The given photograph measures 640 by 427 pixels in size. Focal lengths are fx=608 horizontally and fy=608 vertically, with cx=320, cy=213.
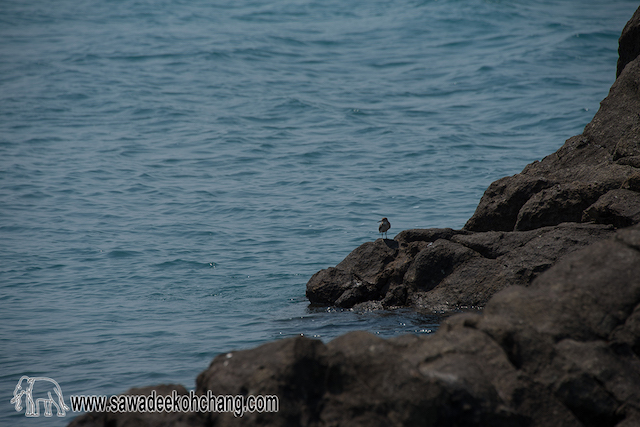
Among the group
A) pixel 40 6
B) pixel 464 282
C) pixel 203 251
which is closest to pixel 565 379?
pixel 464 282

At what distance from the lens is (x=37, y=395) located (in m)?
8.30

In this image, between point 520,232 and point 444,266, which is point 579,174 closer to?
point 520,232

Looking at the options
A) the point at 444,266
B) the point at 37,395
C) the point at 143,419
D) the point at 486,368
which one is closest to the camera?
the point at 143,419

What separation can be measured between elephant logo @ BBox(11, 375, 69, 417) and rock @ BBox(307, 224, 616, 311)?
164 inches

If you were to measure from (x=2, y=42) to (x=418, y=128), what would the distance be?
25.4m

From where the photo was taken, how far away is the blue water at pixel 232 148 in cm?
1051

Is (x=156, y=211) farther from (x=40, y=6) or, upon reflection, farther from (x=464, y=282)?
(x=40, y=6)

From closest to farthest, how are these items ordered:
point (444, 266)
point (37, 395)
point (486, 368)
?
point (486, 368)
point (37, 395)
point (444, 266)

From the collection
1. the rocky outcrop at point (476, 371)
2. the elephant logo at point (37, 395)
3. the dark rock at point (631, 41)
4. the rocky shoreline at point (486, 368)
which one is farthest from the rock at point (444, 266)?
the dark rock at point (631, 41)

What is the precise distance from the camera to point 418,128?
24516 millimetres

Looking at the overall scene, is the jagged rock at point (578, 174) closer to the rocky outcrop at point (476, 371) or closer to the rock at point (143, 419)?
the rocky outcrop at point (476, 371)

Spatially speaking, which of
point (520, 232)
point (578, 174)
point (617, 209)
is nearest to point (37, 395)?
point (520, 232)

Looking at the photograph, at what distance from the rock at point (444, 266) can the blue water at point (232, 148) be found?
0.56 meters

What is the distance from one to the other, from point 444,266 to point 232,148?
603 inches
